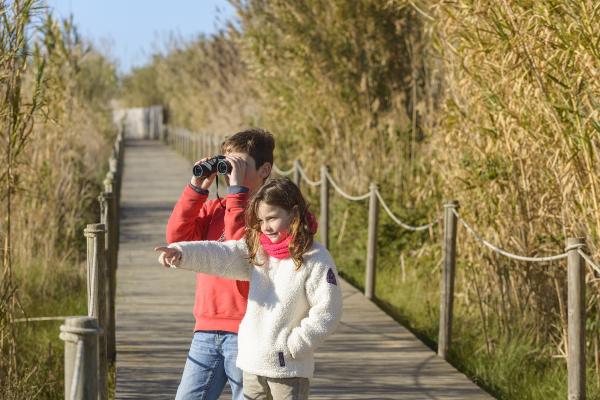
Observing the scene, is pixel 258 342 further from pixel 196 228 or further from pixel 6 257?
pixel 6 257

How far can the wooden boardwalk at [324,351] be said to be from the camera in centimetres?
611

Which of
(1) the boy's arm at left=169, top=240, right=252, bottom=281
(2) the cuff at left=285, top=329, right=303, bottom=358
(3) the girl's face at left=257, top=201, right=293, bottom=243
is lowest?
(2) the cuff at left=285, top=329, right=303, bottom=358

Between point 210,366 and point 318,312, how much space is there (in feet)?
1.65

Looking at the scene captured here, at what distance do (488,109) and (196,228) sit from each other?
3.39 metres

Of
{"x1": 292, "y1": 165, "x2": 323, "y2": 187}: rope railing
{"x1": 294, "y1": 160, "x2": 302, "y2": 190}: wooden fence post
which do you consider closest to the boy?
{"x1": 292, "y1": 165, "x2": 323, "y2": 187}: rope railing

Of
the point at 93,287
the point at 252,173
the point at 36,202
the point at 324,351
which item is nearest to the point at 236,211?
the point at 252,173

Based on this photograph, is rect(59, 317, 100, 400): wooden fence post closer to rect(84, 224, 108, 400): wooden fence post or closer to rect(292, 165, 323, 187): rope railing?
rect(84, 224, 108, 400): wooden fence post

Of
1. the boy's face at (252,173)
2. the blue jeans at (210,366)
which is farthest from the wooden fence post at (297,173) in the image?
the blue jeans at (210,366)

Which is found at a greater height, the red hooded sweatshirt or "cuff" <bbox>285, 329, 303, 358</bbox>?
the red hooded sweatshirt

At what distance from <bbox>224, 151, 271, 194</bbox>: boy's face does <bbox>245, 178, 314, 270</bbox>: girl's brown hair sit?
23cm

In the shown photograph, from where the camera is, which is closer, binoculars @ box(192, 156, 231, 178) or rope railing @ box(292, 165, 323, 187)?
binoculars @ box(192, 156, 231, 178)

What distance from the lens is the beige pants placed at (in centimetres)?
389

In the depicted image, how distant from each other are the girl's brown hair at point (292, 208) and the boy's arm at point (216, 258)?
0.46 ft

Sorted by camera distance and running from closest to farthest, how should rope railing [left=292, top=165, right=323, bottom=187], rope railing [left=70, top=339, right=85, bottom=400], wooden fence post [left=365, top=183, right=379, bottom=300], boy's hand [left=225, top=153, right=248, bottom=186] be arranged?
rope railing [left=70, top=339, right=85, bottom=400], boy's hand [left=225, top=153, right=248, bottom=186], wooden fence post [left=365, top=183, right=379, bottom=300], rope railing [left=292, top=165, right=323, bottom=187]
